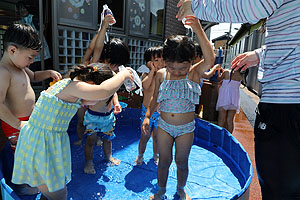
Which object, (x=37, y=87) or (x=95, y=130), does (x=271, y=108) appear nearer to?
(x=95, y=130)

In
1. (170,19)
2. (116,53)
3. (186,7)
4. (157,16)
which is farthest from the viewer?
(170,19)

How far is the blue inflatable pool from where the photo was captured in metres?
2.34

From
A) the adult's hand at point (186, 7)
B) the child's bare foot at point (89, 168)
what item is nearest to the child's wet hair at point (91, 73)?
the adult's hand at point (186, 7)

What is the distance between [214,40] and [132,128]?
32708mm

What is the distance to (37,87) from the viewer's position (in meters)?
4.22

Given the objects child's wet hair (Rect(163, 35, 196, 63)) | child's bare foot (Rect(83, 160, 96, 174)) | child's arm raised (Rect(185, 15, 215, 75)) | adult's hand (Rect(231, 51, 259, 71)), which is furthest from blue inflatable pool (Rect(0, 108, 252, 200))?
child's wet hair (Rect(163, 35, 196, 63))

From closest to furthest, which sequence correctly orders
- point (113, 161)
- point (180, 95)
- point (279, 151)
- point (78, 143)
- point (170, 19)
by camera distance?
1. point (279, 151)
2. point (180, 95)
3. point (113, 161)
4. point (78, 143)
5. point (170, 19)

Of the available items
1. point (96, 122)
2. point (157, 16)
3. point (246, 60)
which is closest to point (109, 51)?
point (96, 122)

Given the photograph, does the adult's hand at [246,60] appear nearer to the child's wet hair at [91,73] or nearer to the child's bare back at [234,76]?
the child's wet hair at [91,73]

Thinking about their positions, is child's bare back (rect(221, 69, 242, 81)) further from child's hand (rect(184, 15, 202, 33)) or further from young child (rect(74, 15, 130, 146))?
child's hand (rect(184, 15, 202, 33))

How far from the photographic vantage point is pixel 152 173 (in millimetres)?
2762

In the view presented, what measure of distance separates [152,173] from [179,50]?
1715 mm

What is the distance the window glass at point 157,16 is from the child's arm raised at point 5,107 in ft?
20.7

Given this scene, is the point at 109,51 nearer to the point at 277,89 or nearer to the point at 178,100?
the point at 178,100
